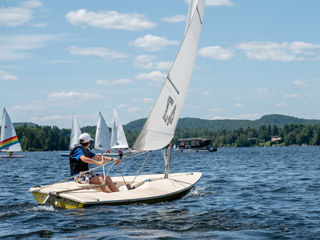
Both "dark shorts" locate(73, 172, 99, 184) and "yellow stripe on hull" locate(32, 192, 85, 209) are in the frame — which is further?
"dark shorts" locate(73, 172, 99, 184)

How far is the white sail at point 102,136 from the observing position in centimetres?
6250

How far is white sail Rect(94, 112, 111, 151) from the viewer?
6250cm

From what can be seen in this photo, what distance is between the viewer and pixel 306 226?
29.9ft

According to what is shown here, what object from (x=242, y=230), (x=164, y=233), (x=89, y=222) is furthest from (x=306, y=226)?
(x=89, y=222)

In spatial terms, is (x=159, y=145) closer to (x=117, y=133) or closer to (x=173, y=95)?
(x=173, y=95)

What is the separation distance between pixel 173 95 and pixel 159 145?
1.55 metres

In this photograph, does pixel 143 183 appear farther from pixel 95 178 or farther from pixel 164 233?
pixel 164 233

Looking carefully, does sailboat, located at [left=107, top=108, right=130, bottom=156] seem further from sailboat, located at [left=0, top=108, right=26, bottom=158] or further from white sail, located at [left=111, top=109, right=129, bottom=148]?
sailboat, located at [left=0, top=108, right=26, bottom=158]

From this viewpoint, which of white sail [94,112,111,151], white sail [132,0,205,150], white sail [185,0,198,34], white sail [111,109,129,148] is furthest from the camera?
white sail [111,109,129,148]

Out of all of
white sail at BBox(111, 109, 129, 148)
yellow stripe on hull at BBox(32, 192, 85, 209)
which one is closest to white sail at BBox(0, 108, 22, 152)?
white sail at BBox(111, 109, 129, 148)

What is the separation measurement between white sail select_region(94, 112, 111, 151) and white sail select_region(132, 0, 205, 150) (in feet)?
163

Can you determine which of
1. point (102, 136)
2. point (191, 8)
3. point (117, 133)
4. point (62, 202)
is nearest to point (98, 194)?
point (62, 202)

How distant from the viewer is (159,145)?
1278 centimetres

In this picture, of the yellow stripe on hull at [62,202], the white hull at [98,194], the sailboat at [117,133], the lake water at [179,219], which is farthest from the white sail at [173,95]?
the sailboat at [117,133]
